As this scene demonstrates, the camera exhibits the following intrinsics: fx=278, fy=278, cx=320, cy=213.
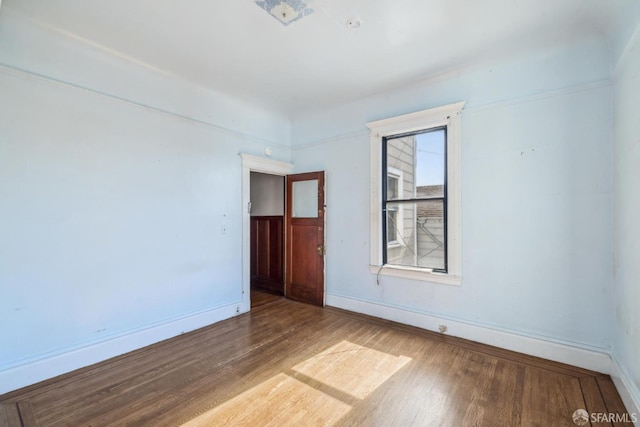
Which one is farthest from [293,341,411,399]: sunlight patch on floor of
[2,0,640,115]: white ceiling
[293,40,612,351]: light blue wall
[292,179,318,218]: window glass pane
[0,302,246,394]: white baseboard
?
[2,0,640,115]: white ceiling

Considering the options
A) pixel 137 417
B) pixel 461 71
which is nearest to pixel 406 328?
pixel 137 417

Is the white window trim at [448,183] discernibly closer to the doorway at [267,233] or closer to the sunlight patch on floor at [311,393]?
the sunlight patch on floor at [311,393]

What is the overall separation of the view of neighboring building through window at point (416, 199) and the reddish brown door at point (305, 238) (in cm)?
102

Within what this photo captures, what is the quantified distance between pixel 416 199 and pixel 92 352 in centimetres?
375

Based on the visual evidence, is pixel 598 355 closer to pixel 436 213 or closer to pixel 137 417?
pixel 436 213

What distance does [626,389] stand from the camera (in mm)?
1960

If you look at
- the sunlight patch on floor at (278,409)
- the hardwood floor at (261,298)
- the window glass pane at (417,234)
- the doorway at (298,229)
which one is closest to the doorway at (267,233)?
the hardwood floor at (261,298)

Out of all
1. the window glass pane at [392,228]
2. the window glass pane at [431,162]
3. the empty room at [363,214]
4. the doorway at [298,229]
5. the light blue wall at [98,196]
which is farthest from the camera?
the doorway at [298,229]

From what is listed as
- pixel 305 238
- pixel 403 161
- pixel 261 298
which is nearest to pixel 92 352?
pixel 261 298

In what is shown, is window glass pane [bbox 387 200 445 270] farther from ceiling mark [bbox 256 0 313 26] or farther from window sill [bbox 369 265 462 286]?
ceiling mark [bbox 256 0 313 26]

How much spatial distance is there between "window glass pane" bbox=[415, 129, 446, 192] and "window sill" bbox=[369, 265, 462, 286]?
939mm

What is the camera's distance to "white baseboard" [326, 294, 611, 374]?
244cm

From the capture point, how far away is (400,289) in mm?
3555

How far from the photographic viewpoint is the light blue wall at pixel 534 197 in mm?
2455
